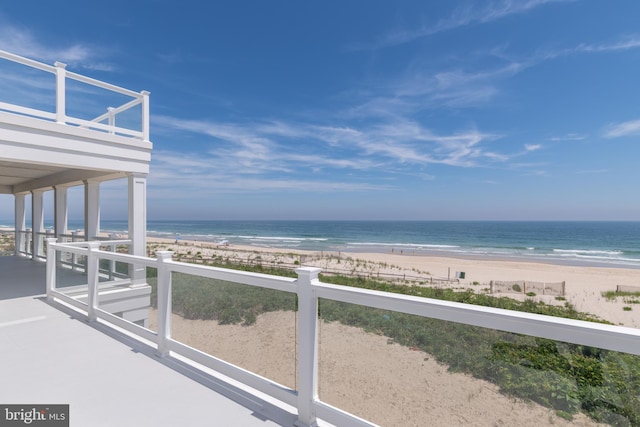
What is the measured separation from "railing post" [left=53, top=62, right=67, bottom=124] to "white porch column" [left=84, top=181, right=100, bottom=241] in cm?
282

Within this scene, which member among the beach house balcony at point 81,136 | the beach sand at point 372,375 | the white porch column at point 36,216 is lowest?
the beach sand at point 372,375

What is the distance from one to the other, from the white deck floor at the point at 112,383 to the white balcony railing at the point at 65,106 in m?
3.67

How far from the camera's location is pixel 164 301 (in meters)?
3.46

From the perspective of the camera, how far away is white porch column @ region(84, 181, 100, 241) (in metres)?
8.51

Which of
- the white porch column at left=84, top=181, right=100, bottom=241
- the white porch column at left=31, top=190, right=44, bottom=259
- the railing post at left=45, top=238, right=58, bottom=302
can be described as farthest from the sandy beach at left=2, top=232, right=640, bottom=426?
the white porch column at left=31, top=190, right=44, bottom=259

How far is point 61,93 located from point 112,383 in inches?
226

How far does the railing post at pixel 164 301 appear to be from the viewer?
3.43 metres

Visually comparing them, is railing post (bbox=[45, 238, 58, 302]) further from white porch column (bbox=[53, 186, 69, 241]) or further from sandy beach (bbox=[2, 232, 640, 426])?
white porch column (bbox=[53, 186, 69, 241])

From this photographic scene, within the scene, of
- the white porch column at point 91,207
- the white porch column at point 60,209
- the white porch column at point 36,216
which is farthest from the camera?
the white porch column at point 36,216

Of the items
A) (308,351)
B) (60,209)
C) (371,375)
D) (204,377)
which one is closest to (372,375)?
(371,375)

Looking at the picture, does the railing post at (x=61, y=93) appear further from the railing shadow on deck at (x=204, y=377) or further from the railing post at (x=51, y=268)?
the railing shadow on deck at (x=204, y=377)

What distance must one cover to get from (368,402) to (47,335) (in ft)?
14.3

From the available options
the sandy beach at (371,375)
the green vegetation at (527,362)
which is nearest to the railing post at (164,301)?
the sandy beach at (371,375)

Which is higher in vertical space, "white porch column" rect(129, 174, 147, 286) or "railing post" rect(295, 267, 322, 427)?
"white porch column" rect(129, 174, 147, 286)
